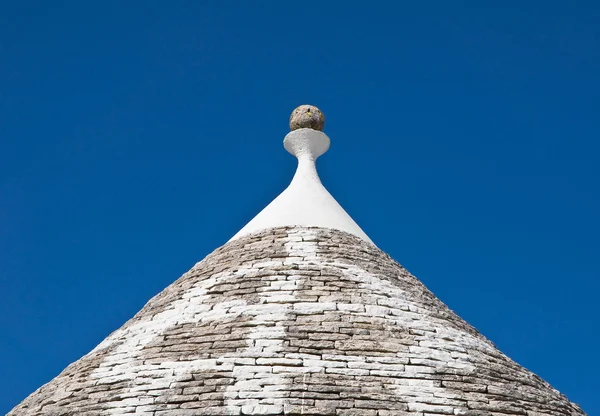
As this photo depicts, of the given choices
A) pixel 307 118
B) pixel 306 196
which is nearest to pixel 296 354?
pixel 306 196

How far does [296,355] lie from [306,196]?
444 centimetres

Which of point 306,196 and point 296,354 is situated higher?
point 306,196

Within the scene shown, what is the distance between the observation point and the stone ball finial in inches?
500

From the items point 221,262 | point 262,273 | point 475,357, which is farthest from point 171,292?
point 475,357

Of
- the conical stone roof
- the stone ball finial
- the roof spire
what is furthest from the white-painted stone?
the conical stone roof

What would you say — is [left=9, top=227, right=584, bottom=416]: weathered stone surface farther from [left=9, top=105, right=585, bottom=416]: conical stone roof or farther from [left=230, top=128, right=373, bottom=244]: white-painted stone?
[left=230, top=128, right=373, bottom=244]: white-painted stone

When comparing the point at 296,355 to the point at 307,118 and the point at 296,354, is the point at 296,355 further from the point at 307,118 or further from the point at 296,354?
the point at 307,118

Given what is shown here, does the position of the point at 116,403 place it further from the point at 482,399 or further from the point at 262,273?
the point at 482,399

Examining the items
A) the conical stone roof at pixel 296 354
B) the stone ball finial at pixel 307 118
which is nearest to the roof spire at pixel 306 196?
the stone ball finial at pixel 307 118

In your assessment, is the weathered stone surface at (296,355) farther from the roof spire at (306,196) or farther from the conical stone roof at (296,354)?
the roof spire at (306,196)

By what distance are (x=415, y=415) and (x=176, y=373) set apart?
234 centimetres

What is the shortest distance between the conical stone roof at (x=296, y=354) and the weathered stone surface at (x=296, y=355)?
0.6 inches

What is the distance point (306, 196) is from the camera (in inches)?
452

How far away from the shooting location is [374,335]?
782 cm
